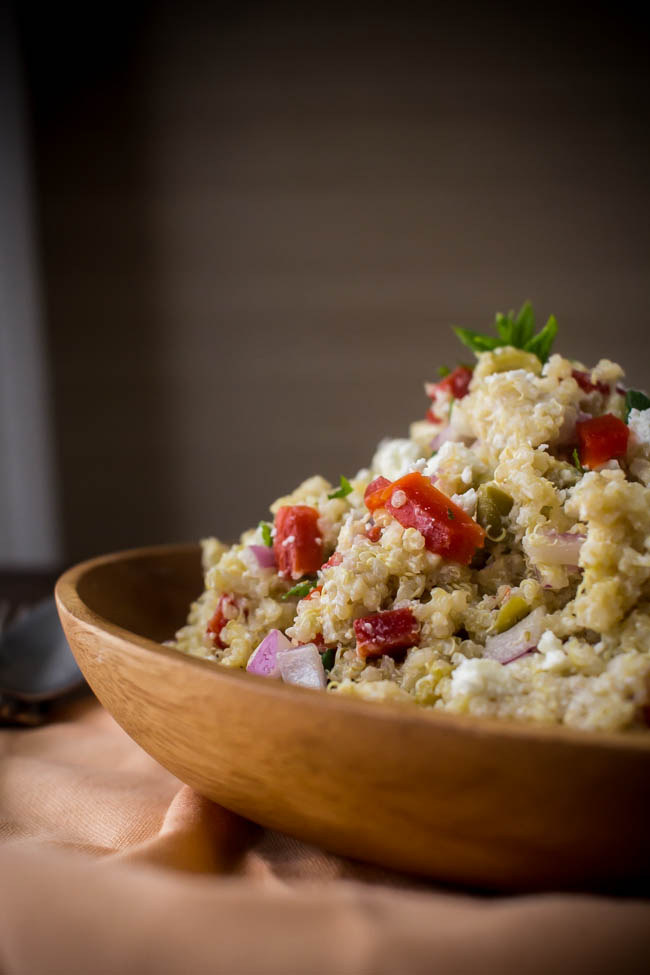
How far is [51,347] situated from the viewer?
5.18 m

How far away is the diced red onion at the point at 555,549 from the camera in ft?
3.59

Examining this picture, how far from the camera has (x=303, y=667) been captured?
3.76 feet

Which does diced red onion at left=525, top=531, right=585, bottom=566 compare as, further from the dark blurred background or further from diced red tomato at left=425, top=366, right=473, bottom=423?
Answer: the dark blurred background

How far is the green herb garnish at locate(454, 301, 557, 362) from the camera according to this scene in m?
1.55

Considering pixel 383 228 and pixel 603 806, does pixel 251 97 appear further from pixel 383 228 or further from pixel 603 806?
pixel 603 806

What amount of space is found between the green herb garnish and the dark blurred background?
11.7 feet

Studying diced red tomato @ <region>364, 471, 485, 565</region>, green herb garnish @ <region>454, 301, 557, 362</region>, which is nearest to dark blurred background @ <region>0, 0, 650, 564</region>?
green herb garnish @ <region>454, 301, 557, 362</region>

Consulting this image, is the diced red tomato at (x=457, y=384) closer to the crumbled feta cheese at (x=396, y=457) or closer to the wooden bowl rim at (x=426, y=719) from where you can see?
the crumbled feta cheese at (x=396, y=457)

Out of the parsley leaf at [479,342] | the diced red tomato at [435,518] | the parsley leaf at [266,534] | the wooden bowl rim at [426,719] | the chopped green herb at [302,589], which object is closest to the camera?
the wooden bowl rim at [426,719]

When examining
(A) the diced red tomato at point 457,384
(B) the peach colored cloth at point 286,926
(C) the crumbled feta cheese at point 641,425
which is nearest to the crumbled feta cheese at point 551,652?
(B) the peach colored cloth at point 286,926

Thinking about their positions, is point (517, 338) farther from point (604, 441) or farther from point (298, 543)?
point (298, 543)

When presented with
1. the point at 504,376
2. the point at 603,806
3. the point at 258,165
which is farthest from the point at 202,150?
the point at 603,806

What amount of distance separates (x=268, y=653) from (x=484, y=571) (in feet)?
1.09

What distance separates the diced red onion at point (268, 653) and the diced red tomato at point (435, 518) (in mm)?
245
